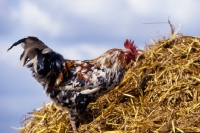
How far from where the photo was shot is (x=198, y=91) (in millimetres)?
4980

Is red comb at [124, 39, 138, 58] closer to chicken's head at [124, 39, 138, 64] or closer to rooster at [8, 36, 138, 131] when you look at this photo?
chicken's head at [124, 39, 138, 64]

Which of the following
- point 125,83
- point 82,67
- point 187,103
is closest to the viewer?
point 187,103

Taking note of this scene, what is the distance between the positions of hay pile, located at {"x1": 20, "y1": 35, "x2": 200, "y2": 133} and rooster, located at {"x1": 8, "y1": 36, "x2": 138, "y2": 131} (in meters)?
0.25

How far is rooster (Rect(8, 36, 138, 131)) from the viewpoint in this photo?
5023 mm

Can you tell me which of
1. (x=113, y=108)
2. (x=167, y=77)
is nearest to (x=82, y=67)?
(x=113, y=108)

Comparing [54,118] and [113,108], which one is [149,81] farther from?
[54,118]

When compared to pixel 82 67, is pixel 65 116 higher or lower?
lower

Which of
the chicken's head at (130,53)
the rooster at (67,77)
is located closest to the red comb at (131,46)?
the chicken's head at (130,53)

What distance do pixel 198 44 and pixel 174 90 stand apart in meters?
0.93

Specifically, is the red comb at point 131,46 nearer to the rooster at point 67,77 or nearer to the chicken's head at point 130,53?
the chicken's head at point 130,53

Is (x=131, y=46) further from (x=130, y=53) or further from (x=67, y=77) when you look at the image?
(x=67, y=77)

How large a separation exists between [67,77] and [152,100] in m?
1.07

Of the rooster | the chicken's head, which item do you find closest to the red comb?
the chicken's head

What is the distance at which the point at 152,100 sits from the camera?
16.8ft
